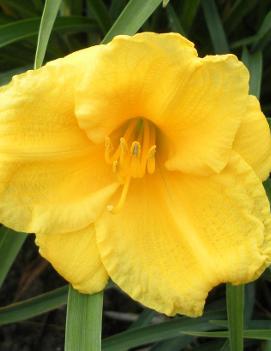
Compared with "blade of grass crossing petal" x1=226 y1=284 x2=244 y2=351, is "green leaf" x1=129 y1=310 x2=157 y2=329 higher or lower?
lower

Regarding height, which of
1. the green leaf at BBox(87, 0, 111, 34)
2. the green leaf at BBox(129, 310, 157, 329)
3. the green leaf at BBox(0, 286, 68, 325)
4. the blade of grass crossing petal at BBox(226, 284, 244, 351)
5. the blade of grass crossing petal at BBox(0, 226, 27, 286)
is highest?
the green leaf at BBox(87, 0, 111, 34)

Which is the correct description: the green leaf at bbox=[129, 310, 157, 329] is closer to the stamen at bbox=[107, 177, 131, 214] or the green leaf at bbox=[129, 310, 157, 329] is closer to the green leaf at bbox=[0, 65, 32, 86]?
the stamen at bbox=[107, 177, 131, 214]

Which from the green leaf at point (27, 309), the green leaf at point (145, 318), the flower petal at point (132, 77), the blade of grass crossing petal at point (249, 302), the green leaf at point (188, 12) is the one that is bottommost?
the blade of grass crossing petal at point (249, 302)

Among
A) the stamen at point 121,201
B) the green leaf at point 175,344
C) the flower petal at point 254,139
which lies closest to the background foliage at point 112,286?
the green leaf at point 175,344

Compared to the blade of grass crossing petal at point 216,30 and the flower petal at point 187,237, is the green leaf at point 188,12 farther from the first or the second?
the flower petal at point 187,237

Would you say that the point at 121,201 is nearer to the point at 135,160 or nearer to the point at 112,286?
the point at 135,160

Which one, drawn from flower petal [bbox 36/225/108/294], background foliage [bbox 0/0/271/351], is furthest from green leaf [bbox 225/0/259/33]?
flower petal [bbox 36/225/108/294]

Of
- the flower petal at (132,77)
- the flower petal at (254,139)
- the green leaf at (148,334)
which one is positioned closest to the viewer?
the flower petal at (132,77)
